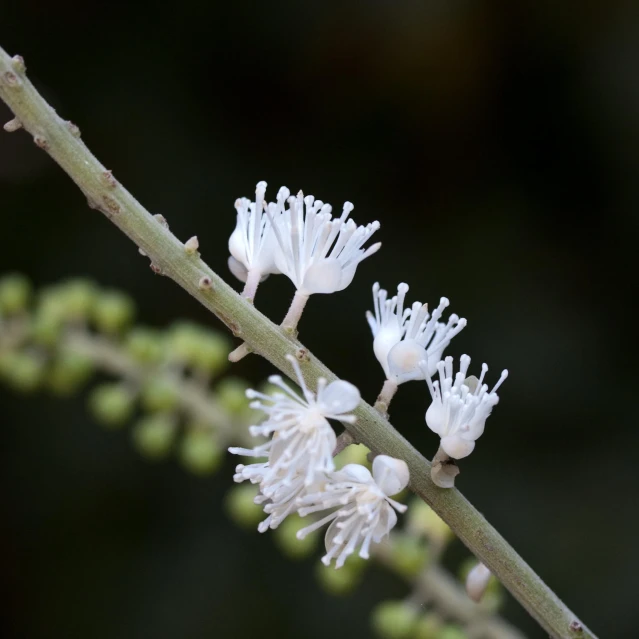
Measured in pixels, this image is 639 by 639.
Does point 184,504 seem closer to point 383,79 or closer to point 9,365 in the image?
point 9,365

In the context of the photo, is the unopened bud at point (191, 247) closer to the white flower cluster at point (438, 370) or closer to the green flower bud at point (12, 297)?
the white flower cluster at point (438, 370)

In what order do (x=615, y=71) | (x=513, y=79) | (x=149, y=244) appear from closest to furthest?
(x=149, y=244) → (x=615, y=71) → (x=513, y=79)

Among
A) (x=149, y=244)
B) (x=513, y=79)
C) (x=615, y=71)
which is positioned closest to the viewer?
(x=149, y=244)

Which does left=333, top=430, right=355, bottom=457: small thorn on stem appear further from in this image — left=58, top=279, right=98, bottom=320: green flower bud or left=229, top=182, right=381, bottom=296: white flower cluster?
left=58, top=279, right=98, bottom=320: green flower bud

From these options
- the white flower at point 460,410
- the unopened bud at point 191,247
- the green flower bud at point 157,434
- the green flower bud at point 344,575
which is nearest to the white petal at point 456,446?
the white flower at point 460,410

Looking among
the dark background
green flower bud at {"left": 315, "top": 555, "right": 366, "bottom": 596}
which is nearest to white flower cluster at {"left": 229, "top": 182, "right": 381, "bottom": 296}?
green flower bud at {"left": 315, "top": 555, "right": 366, "bottom": 596}

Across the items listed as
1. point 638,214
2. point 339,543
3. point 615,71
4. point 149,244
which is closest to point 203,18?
point 615,71
